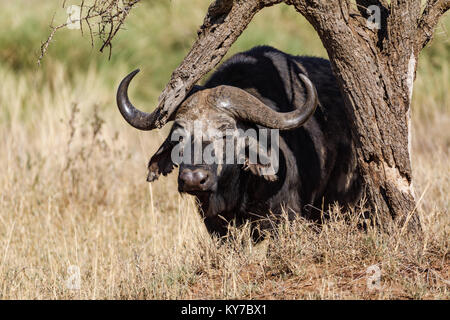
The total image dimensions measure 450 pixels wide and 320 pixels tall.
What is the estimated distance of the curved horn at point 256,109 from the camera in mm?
5418

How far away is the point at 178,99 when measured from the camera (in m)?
5.43

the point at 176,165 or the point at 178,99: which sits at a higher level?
the point at 178,99

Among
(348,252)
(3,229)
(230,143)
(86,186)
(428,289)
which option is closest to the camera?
(428,289)

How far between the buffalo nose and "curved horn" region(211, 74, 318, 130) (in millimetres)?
687

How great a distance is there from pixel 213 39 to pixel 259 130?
930 mm

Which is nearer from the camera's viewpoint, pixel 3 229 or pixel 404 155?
pixel 404 155

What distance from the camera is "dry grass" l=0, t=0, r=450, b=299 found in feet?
15.0

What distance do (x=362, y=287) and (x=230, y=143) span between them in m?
1.80

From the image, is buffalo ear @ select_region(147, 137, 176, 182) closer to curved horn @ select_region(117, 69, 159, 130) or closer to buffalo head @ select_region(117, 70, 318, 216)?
buffalo head @ select_region(117, 70, 318, 216)

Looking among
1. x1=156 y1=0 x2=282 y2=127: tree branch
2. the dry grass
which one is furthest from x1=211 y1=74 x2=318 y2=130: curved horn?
the dry grass

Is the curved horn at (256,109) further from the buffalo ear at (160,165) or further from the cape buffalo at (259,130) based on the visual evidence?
the buffalo ear at (160,165)

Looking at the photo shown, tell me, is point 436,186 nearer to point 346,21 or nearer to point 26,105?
point 346,21

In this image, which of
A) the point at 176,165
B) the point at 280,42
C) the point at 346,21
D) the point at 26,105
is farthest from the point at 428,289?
the point at 280,42

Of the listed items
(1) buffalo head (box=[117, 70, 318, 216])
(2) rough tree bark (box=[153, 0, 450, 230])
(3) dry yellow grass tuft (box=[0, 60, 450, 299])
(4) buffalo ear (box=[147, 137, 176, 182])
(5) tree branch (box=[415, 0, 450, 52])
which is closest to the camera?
(3) dry yellow grass tuft (box=[0, 60, 450, 299])
